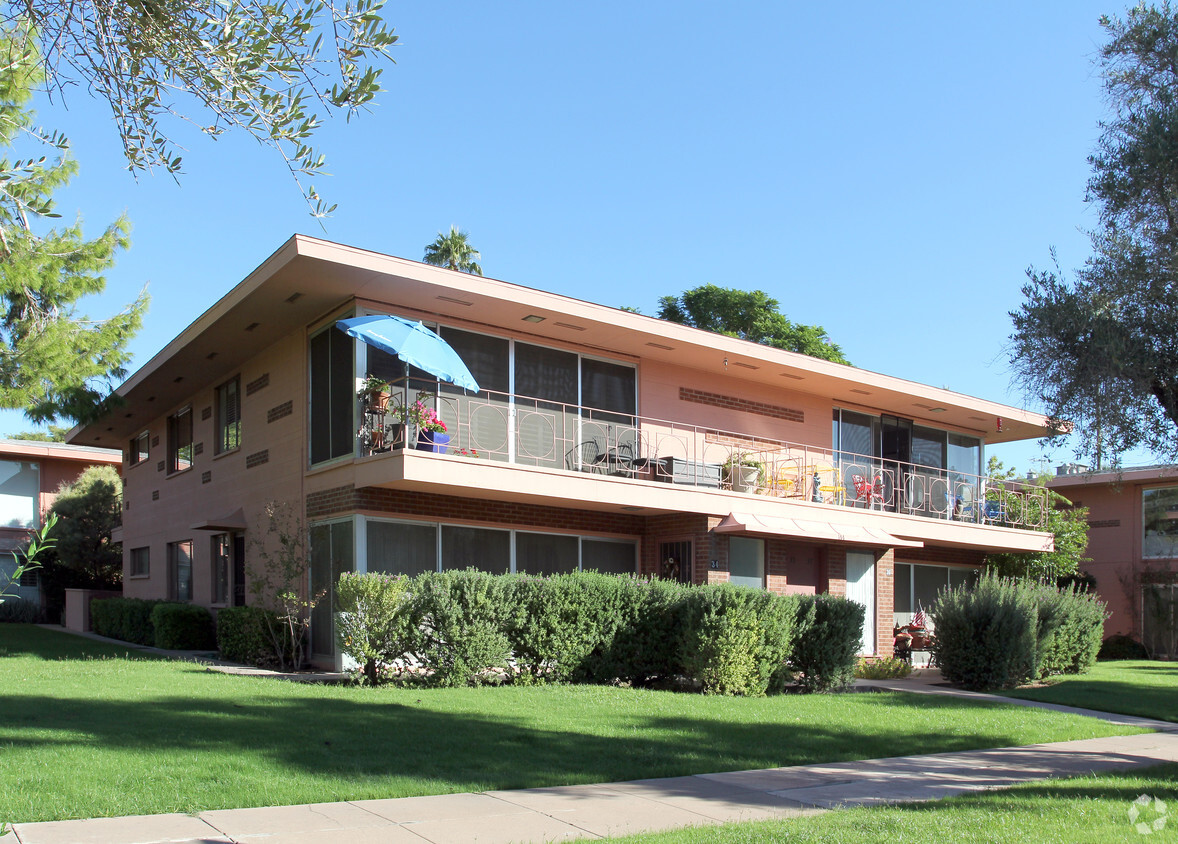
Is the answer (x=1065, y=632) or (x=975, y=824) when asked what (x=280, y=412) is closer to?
(x=975, y=824)

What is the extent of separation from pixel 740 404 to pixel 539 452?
5.25m

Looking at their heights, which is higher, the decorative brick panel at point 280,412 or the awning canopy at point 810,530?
the decorative brick panel at point 280,412

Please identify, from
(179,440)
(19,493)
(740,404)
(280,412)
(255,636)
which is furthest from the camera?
(19,493)

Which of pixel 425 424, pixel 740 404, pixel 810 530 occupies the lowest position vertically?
pixel 810 530

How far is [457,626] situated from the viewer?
42.2 ft

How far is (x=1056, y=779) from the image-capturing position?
28.4ft

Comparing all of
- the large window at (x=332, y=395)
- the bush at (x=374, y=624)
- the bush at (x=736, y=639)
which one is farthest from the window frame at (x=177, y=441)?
the bush at (x=736, y=639)

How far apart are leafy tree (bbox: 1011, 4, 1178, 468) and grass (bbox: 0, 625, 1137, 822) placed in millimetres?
3605

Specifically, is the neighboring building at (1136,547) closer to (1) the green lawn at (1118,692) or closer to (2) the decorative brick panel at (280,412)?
(1) the green lawn at (1118,692)

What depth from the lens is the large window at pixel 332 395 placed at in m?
15.6

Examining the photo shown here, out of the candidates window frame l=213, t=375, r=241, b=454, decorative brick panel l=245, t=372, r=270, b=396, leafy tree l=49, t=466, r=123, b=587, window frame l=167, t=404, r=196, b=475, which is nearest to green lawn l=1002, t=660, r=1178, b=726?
decorative brick panel l=245, t=372, r=270, b=396

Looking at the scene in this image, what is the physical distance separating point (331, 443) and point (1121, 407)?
35.8 feet

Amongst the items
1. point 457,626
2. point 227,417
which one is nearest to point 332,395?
point 457,626

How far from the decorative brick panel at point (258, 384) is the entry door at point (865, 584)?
11722 millimetres
